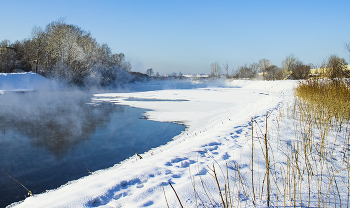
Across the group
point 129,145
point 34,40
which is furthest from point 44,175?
point 34,40

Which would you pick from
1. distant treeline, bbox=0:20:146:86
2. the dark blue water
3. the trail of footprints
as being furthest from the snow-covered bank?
the trail of footprints

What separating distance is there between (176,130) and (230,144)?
3.37m

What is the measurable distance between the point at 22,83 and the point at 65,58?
8086mm

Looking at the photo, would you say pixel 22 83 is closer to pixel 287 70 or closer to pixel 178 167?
pixel 178 167

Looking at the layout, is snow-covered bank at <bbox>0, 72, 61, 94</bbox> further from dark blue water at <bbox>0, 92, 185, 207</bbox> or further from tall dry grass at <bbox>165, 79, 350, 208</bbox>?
tall dry grass at <bbox>165, 79, 350, 208</bbox>

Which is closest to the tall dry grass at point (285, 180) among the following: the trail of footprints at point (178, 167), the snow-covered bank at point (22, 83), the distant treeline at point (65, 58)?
the trail of footprints at point (178, 167)

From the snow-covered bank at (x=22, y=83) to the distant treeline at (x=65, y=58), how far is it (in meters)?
3.62

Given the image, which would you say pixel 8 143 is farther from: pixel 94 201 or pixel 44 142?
pixel 94 201

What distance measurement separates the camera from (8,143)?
542 centimetres

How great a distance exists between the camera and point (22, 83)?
23.8 meters

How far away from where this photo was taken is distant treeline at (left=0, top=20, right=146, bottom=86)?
100 feet

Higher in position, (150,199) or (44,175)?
(150,199)

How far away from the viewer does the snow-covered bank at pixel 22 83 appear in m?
22.1

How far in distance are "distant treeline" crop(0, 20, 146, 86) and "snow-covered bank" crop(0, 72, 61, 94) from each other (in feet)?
11.9
